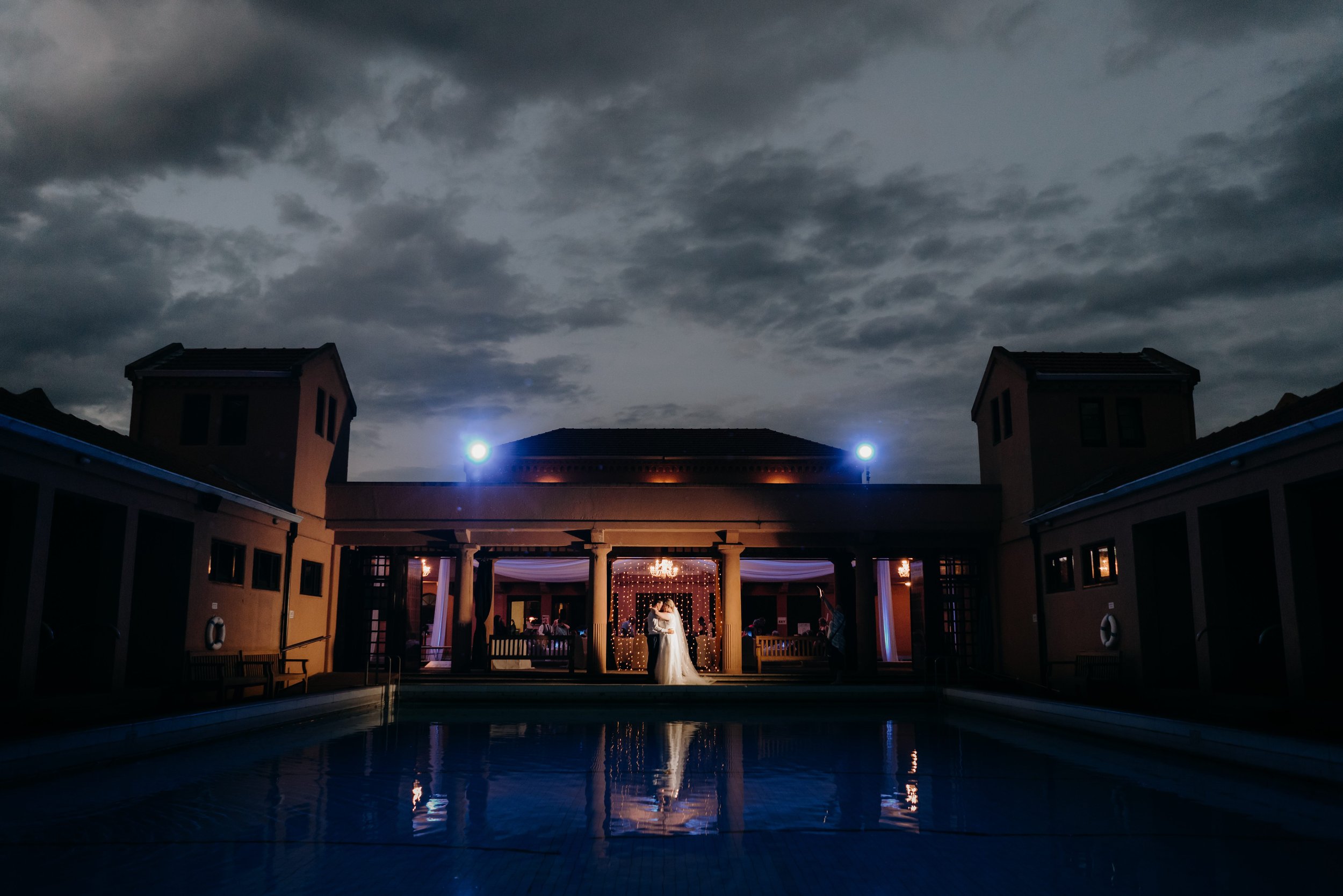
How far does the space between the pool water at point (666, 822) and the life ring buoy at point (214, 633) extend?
502 cm

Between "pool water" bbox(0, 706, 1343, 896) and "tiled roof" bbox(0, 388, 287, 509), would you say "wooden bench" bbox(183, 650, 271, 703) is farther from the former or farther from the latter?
"pool water" bbox(0, 706, 1343, 896)

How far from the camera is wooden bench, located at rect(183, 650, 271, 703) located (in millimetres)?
14859

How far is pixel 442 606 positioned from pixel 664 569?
6428mm

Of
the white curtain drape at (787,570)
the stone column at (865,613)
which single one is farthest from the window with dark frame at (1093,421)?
the white curtain drape at (787,570)

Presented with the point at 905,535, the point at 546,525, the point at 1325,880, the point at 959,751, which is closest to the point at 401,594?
the point at 546,525

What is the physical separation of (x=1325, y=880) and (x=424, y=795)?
20.6ft

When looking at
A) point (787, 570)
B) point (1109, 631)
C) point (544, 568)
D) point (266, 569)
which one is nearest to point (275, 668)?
point (266, 569)

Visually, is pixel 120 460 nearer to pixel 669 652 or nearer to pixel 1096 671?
pixel 669 652

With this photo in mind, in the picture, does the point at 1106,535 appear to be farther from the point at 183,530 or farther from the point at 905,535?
the point at 183,530

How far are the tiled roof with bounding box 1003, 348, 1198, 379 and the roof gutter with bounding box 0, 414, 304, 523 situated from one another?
49.6 ft

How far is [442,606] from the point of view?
2647cm

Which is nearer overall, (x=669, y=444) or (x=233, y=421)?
(x=233, y=421)

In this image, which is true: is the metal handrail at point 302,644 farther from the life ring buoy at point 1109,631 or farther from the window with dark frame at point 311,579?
the life ring buoy at point 1109,631

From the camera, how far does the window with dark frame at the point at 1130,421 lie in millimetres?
19656
